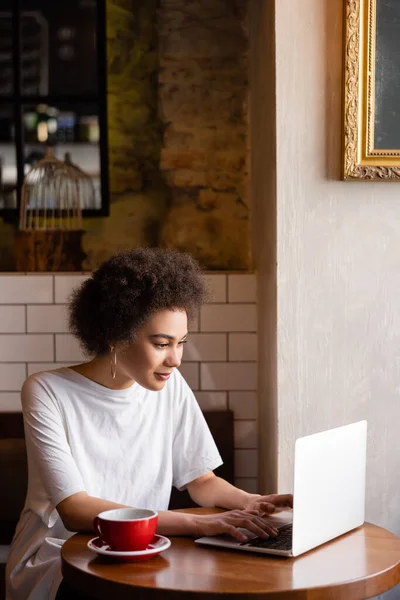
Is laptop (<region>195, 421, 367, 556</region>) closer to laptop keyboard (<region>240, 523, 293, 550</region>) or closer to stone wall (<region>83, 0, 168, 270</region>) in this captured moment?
laptop keyboard (<region>240, 523, 293, 550</region>)

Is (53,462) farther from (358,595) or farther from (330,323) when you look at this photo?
(330,323)

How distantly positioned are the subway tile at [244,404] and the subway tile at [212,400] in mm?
25

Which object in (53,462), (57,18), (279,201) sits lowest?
(53,462)

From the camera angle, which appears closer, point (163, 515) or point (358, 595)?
point (358, 595)

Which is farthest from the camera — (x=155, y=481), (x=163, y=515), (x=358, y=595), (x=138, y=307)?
(x=155, y=481)

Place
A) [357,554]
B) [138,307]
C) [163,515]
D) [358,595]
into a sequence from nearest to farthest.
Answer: [358,595], [357,554], [163,515], [138,307]

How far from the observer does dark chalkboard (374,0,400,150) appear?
2375 mm

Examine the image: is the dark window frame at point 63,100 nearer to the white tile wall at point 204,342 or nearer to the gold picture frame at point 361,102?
the white tile wall at point 204,342

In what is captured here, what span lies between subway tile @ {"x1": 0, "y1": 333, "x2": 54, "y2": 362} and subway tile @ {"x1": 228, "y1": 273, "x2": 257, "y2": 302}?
0.69 metres

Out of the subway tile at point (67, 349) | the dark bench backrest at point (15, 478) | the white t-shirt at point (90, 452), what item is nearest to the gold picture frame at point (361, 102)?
the white t-shirt at point (90, 452)

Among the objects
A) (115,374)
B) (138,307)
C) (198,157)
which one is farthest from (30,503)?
(198,157)

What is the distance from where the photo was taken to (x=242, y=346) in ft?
10.3

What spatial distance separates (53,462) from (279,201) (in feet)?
3.21

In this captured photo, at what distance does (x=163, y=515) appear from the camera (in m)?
1.84
